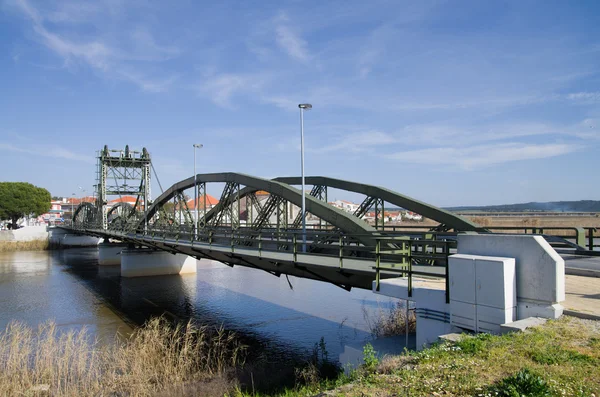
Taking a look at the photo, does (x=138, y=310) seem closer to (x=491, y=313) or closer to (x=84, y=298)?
(x=84, y=298)

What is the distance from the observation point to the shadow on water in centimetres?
1405

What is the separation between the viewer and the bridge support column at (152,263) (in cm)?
3625

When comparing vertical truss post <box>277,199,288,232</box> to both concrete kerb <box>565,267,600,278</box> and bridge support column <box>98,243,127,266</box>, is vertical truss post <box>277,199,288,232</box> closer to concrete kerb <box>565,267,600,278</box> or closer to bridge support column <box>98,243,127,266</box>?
concrete kerb <box>565,267,600,278</box>

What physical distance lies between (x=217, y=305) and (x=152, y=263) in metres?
14.9

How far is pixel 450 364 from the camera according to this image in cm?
584

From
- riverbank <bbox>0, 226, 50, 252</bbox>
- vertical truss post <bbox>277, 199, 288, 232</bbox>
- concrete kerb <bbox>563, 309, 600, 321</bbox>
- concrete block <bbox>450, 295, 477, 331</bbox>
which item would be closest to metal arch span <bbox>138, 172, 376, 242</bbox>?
vertical truss post <bbox>277, 199, 288, 232</bbox>

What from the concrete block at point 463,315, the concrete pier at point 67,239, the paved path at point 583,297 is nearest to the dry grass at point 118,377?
the concrete block at point 463,315

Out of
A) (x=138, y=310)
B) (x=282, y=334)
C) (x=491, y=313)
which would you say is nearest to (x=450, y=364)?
(x=491, y=313)

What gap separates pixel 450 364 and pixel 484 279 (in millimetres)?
2063

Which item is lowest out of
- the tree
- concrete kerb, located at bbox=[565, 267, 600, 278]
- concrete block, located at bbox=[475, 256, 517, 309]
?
concrete kerb, located at bbox=[565, 267, 600, 278]

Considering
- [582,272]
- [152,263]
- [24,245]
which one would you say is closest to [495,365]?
[582,272]

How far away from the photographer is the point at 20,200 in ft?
251

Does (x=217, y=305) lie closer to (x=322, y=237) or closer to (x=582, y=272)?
(x=322, y=237)

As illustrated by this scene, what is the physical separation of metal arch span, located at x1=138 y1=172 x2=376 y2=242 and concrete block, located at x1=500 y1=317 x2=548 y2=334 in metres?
7.00
